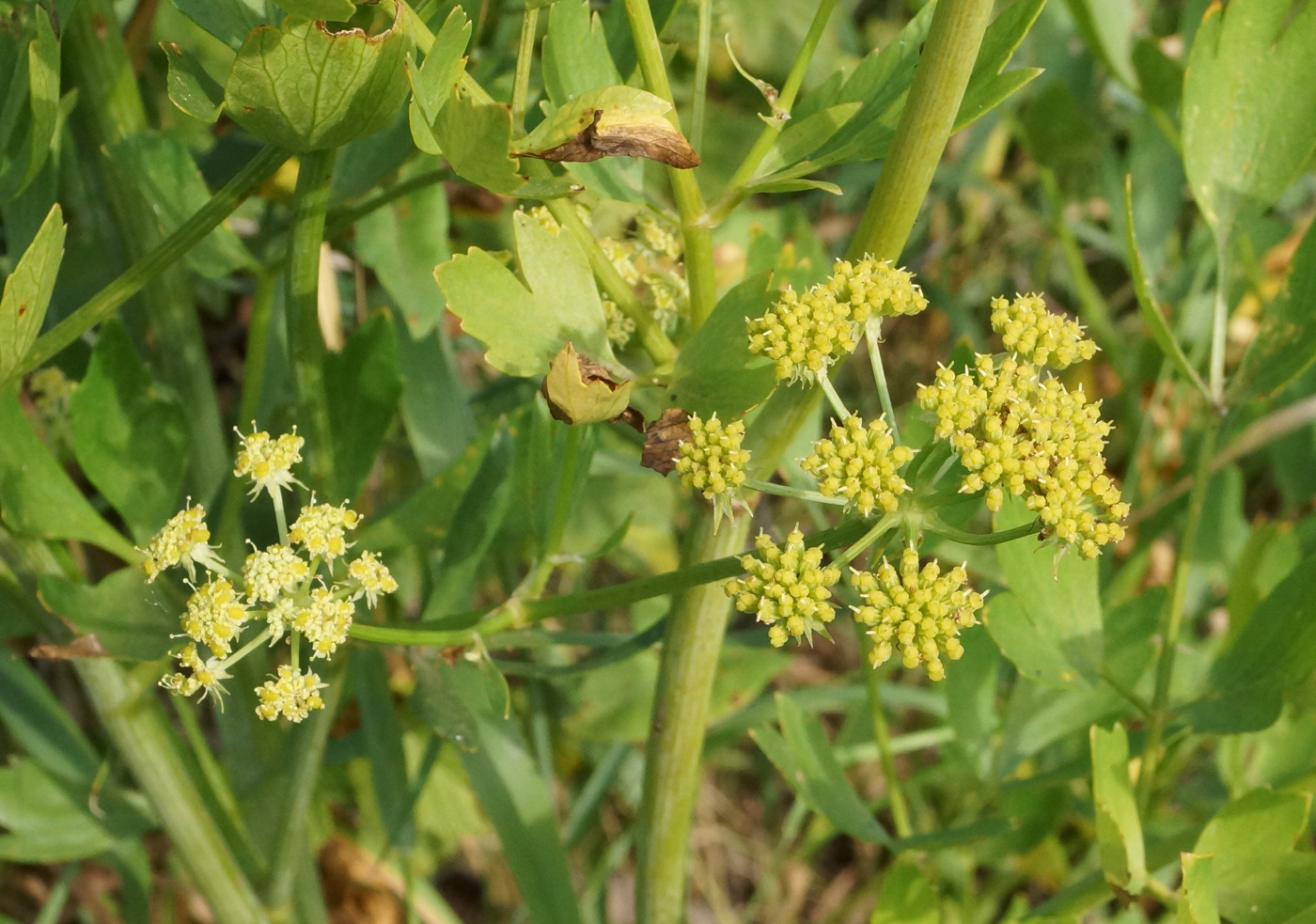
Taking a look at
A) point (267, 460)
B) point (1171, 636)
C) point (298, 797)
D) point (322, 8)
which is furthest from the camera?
point (298, 797)

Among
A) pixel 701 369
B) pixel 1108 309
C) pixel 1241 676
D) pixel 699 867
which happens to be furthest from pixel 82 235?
pixel 1108 309

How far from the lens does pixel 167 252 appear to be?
81 cm

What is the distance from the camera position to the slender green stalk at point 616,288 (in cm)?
80

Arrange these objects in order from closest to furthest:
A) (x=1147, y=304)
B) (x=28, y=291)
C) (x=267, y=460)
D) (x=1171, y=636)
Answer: (x=28, y=291) < (x=267, y=460) < (x=1147, y=304) < (x=1171, y=636)

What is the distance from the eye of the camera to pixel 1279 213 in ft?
8.45

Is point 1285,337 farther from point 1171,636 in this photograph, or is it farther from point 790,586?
point 790,586

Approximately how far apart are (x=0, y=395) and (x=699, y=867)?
1.53 m

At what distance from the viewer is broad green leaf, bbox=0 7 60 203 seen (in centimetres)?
80

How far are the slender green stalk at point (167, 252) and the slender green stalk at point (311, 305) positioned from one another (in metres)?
0.03

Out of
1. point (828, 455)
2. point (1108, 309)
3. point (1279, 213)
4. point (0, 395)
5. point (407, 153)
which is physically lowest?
point (828, 455)

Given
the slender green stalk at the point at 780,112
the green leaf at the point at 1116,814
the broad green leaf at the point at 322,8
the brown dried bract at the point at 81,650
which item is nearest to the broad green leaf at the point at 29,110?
the broad green leaf at the point at 322,8

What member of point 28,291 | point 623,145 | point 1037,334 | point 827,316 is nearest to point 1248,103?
point 1037,334

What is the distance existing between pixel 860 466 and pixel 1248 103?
607 mm

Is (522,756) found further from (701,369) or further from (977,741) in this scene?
(701,369)
